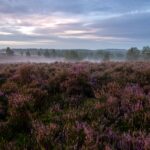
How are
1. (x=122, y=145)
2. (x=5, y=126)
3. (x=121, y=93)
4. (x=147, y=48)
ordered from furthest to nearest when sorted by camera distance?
(x=147, y=48)
(x=121, y=93)
(x=5, y=126)
(x=122, y=145)

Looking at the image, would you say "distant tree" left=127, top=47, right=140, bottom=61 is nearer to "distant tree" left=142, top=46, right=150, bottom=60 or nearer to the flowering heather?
"distant tree" left=142, top=46, right=150, bottom=60

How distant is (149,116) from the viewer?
5219mm

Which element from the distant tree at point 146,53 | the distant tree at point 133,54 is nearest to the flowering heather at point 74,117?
the distant tree at point 146,53

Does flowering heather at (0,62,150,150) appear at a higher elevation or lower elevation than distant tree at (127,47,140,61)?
higher

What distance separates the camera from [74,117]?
532cm

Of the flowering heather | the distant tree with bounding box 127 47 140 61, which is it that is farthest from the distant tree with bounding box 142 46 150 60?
the flowering heather

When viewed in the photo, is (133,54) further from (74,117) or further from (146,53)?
(74,117)

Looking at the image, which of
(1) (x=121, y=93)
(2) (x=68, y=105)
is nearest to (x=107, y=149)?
(2) (x=68, y=105)

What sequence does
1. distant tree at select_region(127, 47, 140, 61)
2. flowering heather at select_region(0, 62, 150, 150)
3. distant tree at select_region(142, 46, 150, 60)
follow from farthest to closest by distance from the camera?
distant tree at select_region(127, 47, 140, 61), distant tree at select_region(142, 46, 150, 60), flowering heather at select_region(0, 62, 150, 150)

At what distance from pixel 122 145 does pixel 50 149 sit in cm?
114

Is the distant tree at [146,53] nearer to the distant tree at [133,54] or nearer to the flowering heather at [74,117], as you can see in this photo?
the distant tree at [133,54]

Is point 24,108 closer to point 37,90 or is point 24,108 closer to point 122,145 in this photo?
point 37,90

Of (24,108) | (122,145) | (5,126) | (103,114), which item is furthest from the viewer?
(24,108)

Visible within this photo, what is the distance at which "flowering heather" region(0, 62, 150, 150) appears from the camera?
14.0 ft
